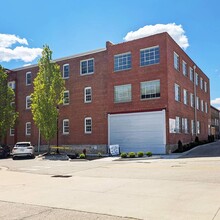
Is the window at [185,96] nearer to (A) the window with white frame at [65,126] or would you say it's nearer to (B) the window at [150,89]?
(B) the window at [150,89]

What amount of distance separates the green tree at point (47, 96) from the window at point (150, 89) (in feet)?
28.1

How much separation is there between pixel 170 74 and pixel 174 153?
7.44 meters

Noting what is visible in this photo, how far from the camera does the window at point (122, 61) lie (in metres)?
31.2

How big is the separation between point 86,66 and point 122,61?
489cm

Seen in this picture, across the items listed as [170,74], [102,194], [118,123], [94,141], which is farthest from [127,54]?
[102,194]

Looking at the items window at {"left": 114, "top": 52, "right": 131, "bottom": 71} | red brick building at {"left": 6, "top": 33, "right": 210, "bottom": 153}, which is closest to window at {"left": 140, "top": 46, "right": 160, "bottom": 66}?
red brick building at {"left": 6, "top": 33, "right": 210, "bottom": 153}

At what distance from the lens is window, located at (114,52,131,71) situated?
102 ft

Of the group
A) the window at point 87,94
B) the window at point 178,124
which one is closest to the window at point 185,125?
the window at point 178,124

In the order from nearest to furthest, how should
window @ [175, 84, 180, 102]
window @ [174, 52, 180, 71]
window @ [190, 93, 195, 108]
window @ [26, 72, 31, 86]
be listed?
1. window @ [175, 84, 180, 102]
2. window @ [174, 52, 180, 71]
3. window @ [190, 93, 195, 108]
4. window @ [26, 72, 31, 86]

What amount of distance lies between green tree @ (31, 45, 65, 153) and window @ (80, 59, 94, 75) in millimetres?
3230

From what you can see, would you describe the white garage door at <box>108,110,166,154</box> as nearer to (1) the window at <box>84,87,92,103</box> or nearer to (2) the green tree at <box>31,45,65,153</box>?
(1) the window at <box>84,87,92,103</box>

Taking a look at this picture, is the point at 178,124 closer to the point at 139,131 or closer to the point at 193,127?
the point at 139,131

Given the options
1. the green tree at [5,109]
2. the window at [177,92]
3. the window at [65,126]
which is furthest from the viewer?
the green tree at [5,109]

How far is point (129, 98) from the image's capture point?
30.6 metres
